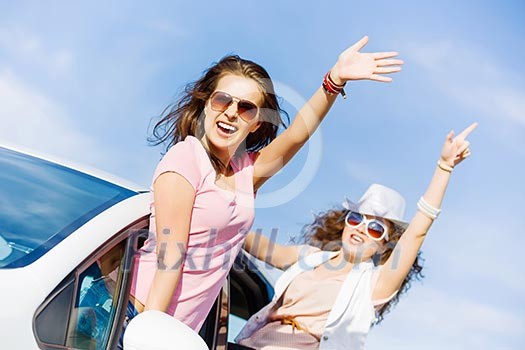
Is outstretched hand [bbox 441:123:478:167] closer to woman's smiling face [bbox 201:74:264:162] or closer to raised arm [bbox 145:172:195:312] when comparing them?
woman's smiling face [bbox 201:74:264:162]

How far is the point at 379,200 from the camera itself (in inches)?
165

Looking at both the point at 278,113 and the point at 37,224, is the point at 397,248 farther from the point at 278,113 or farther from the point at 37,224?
the point at 37,224

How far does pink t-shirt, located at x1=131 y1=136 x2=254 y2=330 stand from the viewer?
3.07 metres

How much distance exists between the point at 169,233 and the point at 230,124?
56cm

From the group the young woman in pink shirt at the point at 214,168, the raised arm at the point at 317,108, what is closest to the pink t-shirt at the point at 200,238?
the young woman in pink shirt at the point at 214,168

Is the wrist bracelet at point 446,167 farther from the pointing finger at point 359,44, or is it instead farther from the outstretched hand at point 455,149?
the pointing finger at point 359,44

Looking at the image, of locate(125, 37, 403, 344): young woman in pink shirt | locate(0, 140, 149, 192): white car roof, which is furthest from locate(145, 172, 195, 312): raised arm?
locate(0, 140, 149, 192): white car roof

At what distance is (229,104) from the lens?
333 centimetres

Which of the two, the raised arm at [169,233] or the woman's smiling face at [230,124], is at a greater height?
the woman's smiling face at [230,124]

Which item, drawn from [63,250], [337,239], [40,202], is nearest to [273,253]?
[337,239]

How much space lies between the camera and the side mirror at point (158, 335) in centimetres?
235

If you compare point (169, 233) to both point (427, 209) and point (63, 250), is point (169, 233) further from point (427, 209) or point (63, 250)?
point (427, 209)

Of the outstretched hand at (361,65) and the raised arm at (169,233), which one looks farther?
the outstretched hand at (361,65)

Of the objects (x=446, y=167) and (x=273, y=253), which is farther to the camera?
(x=273, y=253)
